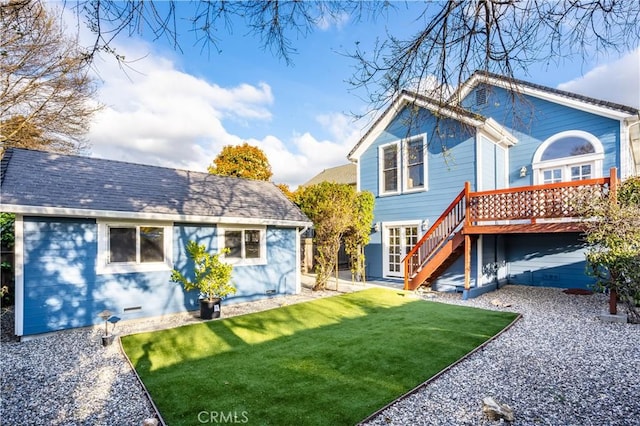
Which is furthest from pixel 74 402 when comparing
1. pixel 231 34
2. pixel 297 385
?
pixel 231 34

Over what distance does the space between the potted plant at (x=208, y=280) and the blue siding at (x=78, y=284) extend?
15.0 inches

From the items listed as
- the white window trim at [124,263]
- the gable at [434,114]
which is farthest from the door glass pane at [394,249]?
the white window trim at [124,263]

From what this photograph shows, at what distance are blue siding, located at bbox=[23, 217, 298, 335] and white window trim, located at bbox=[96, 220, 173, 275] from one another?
94 millimetres

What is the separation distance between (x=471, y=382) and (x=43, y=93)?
1723cm

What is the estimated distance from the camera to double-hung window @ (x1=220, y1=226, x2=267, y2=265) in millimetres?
8797

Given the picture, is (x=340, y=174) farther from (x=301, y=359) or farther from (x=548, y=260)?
(x=301, y=359)

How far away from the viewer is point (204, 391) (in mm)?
3836

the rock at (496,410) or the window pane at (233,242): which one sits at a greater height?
the window pane at (233,242)

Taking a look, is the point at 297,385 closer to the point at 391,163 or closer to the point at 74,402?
the point at 74,402

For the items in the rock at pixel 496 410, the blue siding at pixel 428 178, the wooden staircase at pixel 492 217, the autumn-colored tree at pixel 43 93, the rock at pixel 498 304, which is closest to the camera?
the rock at pixel 496 410

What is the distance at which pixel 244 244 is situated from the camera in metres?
9.14

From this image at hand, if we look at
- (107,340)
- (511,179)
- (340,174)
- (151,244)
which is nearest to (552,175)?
(511,179)

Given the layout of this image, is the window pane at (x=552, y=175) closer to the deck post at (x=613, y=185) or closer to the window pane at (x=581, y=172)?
the window pane at (x=581, y=172)

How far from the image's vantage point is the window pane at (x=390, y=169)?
475 inches
